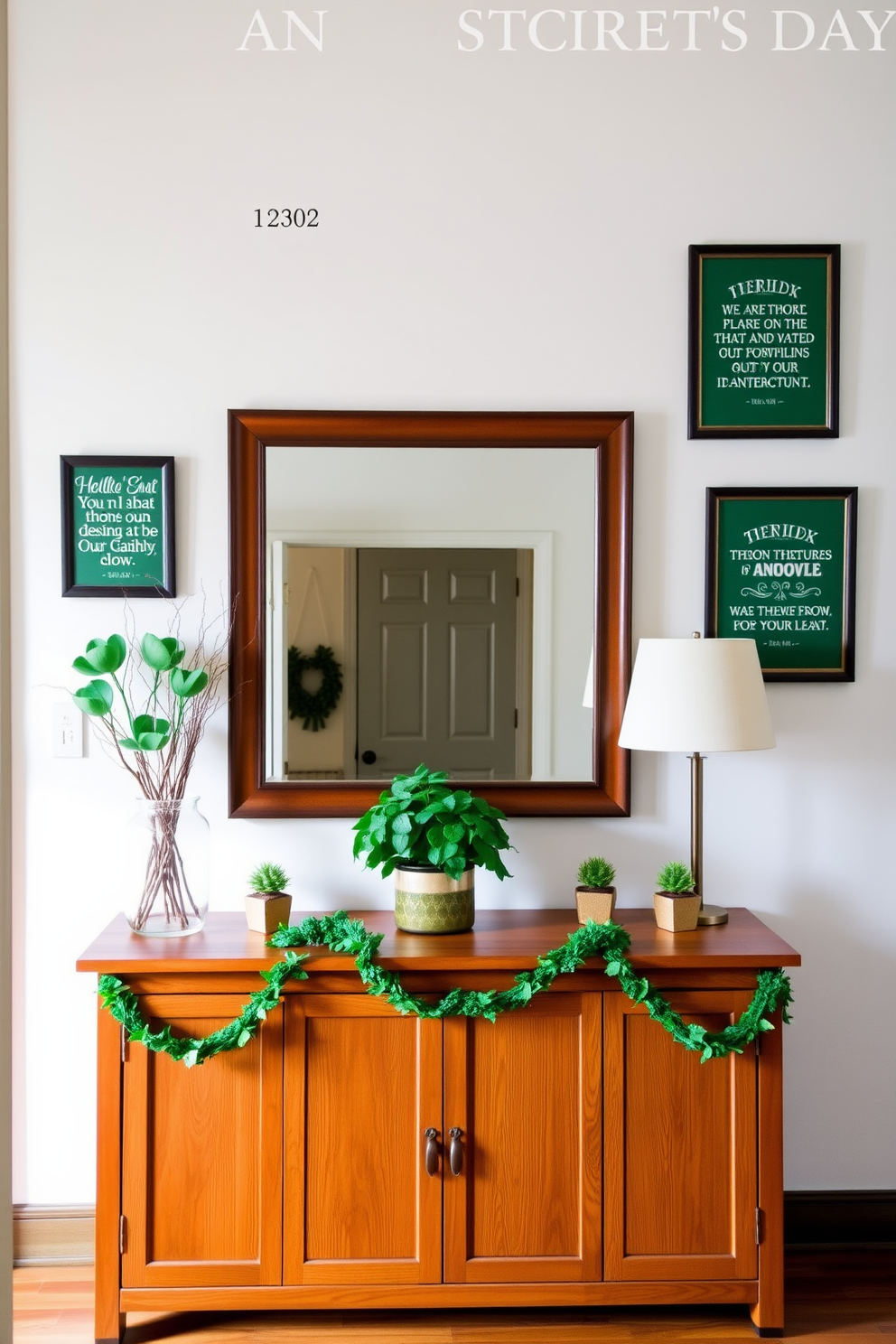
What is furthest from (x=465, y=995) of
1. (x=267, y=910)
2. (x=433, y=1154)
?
(x=267, y=910)

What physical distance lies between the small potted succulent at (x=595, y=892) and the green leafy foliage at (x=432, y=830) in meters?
0.19

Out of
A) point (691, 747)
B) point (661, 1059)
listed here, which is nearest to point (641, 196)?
point (691, 747)

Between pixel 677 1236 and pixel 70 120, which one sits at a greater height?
pixel 70 120

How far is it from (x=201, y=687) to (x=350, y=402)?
0.71 m

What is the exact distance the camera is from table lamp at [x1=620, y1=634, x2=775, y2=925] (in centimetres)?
210

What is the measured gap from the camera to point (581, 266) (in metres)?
2.37

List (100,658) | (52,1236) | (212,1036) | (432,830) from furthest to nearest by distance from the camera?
(52,1236) < (100,658) < (432,830) < (212,1036)

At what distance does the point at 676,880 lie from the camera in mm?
2215

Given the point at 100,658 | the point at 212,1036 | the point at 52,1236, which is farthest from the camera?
the point at 52,1236

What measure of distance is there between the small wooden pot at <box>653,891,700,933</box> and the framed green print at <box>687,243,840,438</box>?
39.9 inches

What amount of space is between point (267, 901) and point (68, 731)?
0.63 metres

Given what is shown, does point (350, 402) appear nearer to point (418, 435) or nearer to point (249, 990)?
point (418, 435)

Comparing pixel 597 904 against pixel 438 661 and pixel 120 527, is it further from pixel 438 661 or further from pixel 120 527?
pixel 120 527

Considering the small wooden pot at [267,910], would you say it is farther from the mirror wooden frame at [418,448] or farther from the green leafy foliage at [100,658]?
the green leafy foliage at [100,658]
